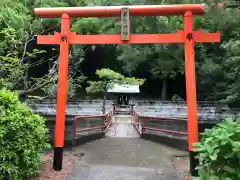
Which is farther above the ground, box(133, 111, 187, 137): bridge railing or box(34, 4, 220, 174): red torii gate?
box(34, 4, 220, 174): red torii gate

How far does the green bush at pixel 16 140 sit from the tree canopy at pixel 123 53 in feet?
6.18

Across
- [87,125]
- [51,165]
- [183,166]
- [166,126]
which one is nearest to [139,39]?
[183,166]

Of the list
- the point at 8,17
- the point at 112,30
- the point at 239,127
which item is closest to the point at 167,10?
the point at 239,127

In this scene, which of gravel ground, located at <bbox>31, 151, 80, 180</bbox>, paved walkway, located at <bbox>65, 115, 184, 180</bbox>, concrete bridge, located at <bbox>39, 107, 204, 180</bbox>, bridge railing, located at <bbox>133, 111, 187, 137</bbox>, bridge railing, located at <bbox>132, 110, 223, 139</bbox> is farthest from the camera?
bridge railing, located at <bbox>133, 111, 187, 137</bbox>

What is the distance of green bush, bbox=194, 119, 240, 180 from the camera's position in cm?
370

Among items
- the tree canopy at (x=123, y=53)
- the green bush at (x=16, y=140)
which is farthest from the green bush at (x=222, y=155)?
the green bush at (x=16, y=140)

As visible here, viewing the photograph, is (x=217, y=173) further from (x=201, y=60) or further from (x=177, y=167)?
(x=201, y=60)

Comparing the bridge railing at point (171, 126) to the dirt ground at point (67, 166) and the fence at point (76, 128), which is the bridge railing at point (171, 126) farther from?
the fence at point (76, 128)

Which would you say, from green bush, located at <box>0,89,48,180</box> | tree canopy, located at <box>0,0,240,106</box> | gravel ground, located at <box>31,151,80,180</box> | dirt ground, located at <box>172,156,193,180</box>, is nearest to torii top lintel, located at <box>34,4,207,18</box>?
tree canopy, located at <box>0,0,240,106</box>

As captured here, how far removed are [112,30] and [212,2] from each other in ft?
47.1

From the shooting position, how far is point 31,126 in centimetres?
546

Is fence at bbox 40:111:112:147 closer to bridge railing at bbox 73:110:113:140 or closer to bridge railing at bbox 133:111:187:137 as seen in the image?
bridge railing at bbox 73:110:113:140

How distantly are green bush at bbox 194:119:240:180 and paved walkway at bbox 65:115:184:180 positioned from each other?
7.35 ft

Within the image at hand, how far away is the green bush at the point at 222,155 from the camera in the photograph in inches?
146
